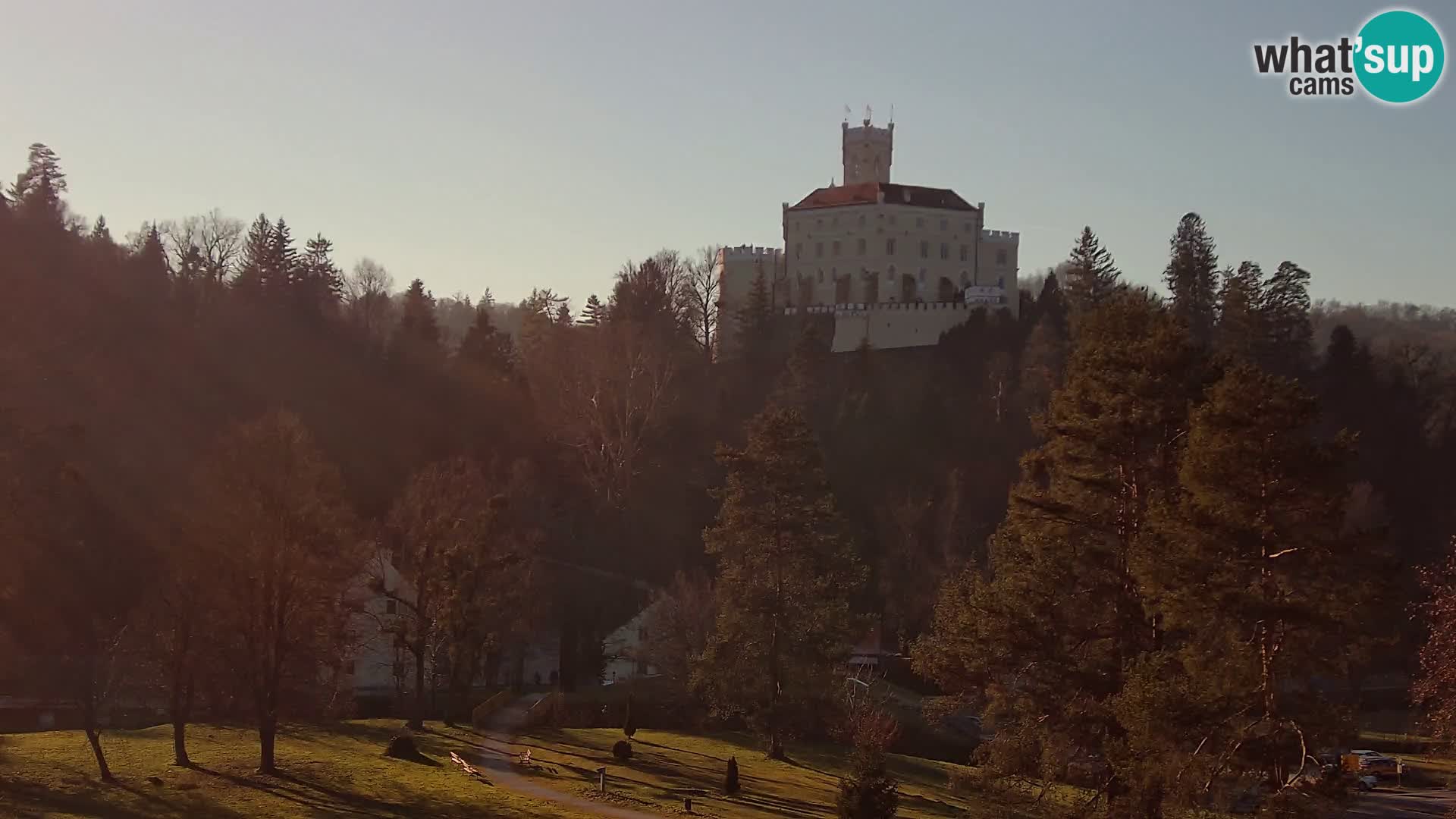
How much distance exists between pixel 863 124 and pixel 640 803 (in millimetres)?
91423

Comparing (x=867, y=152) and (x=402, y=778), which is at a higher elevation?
(x=867, y=152)

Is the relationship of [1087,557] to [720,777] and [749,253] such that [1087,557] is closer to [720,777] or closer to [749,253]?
Result: [720,777]

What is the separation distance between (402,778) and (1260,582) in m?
18.8

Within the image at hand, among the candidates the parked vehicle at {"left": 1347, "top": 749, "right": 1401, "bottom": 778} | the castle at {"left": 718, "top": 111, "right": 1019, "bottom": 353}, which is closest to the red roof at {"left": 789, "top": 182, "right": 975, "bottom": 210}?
the castle at {"left": 718, "top": 111, "right": 1019, "bottom": 353}

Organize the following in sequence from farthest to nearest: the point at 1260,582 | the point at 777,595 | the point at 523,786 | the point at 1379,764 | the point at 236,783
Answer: the point at 1379,764 < the point at 777,595 < the point at 523,786 < the point at 236,783 < the point at 1260,582

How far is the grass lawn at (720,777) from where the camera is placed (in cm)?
2795

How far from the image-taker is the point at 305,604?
2984cm

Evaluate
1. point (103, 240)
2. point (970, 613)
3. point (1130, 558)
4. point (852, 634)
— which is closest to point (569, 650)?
point (852, 634)

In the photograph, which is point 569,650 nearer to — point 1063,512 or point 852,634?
point 852,634

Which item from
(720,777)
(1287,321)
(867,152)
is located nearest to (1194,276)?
(1287,321)

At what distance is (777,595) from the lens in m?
38.3

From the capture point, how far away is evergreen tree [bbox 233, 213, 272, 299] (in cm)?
7712

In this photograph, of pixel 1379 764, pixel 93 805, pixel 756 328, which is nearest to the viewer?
pixel 93 805

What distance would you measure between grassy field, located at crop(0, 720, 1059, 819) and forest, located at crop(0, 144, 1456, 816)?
4.30 ft
